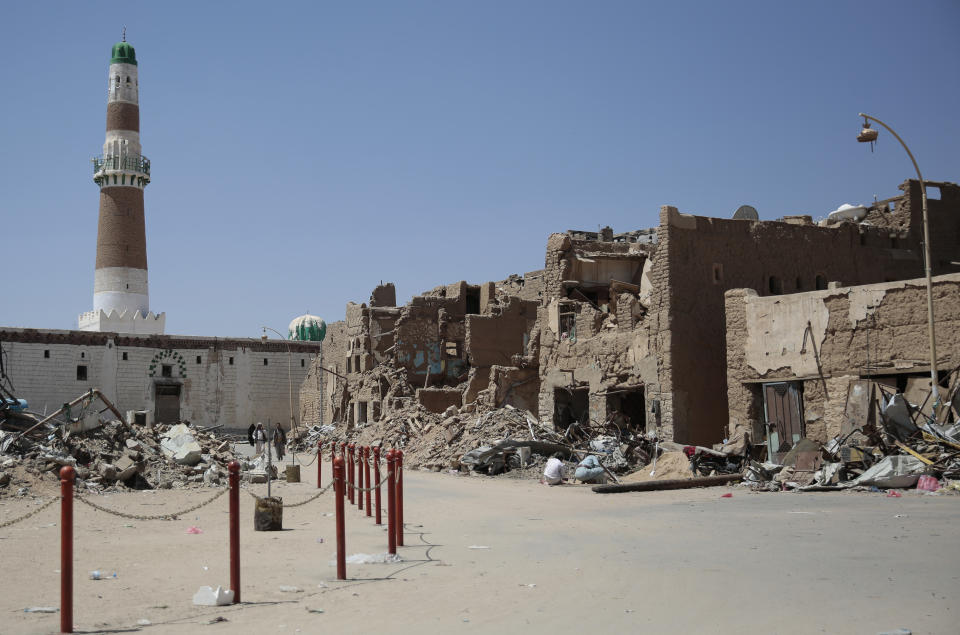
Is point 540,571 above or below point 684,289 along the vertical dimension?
below

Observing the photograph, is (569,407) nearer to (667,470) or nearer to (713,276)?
(713,276)

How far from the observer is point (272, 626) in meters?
7.24

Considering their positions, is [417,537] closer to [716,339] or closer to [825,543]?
[825,543]

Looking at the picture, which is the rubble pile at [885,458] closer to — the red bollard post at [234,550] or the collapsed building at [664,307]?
the collapsed building at [664,307]

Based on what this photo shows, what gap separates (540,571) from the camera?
30.5ft

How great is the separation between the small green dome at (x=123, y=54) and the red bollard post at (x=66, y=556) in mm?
74937

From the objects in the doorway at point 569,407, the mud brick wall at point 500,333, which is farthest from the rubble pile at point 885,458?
the mud brick wall at point 500,333

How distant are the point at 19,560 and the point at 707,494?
12.1 metres

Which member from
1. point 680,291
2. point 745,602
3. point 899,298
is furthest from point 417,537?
point 680,291

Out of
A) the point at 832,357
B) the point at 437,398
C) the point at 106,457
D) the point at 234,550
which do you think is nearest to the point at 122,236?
the point at 437,398

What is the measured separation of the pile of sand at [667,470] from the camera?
21172 mm

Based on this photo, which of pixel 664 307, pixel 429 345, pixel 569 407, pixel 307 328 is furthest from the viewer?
pixel 307 328

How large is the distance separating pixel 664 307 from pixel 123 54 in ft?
210

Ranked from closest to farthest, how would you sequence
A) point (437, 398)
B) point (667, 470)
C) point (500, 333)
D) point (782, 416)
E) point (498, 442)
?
point (667, 470)
point (782, 416)
point (498, 442)
point (437, 398)
point (500, 333)
